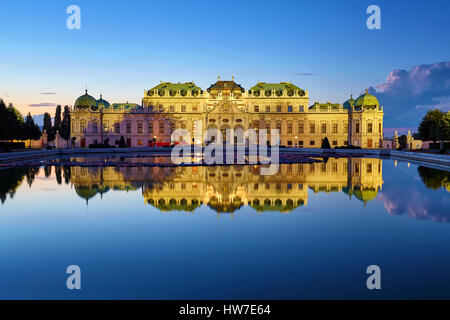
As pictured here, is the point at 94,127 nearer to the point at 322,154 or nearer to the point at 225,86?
the point at 225,86

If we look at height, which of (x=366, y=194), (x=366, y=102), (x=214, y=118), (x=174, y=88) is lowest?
(x=366, y=194)

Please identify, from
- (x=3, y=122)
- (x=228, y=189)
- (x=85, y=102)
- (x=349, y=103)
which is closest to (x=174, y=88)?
(x=85, y=102)

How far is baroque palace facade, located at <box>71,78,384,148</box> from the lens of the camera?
259 ft

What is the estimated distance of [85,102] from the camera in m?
79.4

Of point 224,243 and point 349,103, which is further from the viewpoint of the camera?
point 349,103

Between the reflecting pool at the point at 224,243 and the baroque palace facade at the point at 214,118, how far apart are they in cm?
6330

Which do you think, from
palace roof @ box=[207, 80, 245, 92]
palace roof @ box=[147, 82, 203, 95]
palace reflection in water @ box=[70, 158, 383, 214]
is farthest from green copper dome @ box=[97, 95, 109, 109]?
palace reflection in water @ box=[70, 158, 383, 214]

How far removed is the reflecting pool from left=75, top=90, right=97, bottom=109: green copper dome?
6724 cm

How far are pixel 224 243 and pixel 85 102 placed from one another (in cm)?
7857

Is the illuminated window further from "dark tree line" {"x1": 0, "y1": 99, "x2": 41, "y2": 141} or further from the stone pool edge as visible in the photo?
the stone pool edge

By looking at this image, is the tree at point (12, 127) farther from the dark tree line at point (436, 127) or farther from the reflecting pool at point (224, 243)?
the dark tree line at point (436, 127)

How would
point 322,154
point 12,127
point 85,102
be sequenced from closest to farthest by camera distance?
1. point 322,154
2. point 12,127
3. point 85,102

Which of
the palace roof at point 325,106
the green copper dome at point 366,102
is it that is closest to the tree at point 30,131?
the palace roof at point 325,106
